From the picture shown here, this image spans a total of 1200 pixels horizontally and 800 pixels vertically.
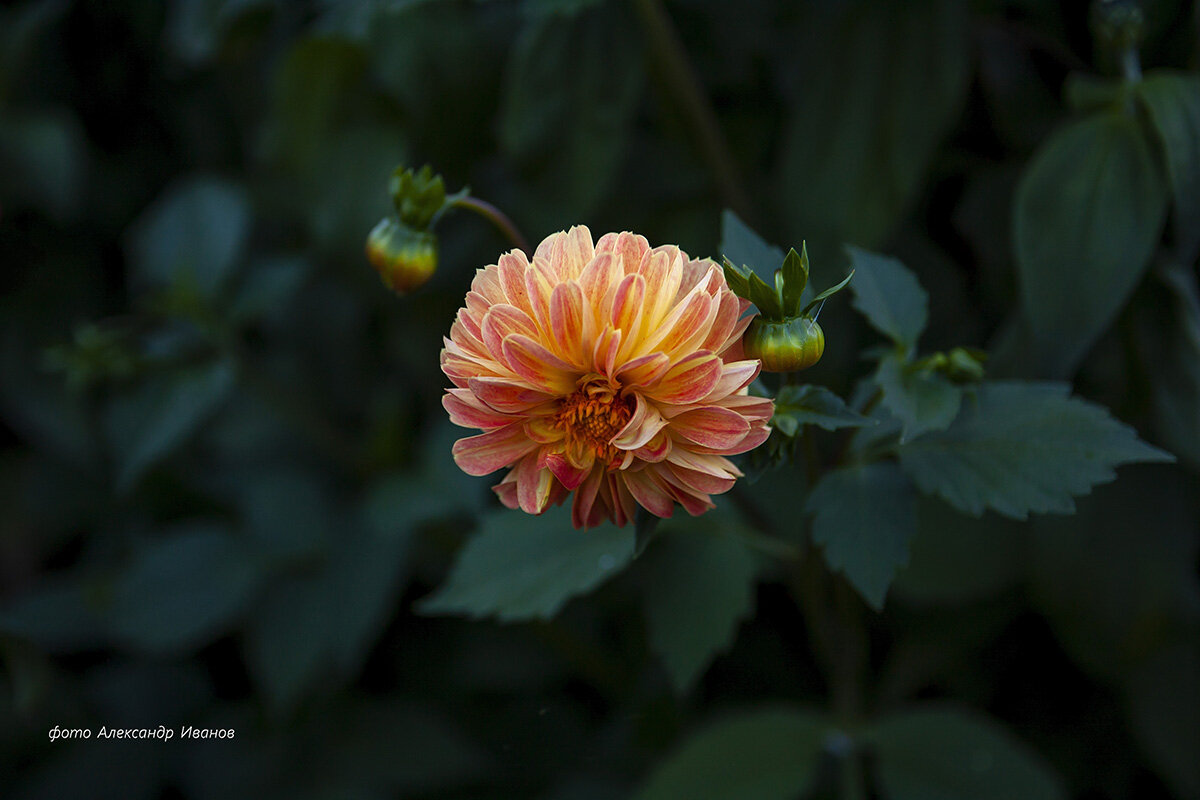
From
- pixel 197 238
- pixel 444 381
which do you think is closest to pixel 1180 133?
pixel 444 381

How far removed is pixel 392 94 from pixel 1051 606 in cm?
104

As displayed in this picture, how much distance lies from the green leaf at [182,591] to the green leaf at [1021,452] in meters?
0.95

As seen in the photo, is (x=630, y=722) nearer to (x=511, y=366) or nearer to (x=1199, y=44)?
(x=511, y=366)

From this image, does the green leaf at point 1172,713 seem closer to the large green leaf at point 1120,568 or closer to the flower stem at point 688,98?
the large green leaf at point 1120,568

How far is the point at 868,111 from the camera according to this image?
1015 mm

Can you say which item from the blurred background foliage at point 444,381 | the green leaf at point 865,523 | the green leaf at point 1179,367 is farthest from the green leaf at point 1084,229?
the green leaf at point 865,523

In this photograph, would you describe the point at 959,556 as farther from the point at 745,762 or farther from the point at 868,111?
the point at 868,111

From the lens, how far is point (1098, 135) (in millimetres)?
841

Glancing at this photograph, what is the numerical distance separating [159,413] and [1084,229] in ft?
3.57

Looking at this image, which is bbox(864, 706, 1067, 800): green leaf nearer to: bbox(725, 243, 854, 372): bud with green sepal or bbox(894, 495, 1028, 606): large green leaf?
bbox(894, 495, 1028, 606): large green leaf

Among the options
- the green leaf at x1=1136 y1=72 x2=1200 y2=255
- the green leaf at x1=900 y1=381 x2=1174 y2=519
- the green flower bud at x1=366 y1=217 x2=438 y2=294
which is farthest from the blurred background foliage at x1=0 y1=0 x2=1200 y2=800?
the green flower bud at x1=366 y1=217 x2=438 y2=294

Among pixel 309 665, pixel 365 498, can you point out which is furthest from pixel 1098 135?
pixel 309 665

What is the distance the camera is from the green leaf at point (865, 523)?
61cm

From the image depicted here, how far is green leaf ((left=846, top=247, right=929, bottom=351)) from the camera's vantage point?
0.68 metres
